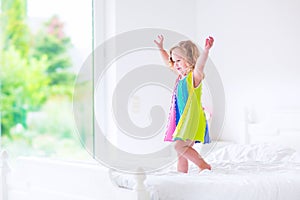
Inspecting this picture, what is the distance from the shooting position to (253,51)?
12.2 feet

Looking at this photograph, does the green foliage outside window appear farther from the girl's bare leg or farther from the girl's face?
the girl's bare leg

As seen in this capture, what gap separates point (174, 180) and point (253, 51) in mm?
1867

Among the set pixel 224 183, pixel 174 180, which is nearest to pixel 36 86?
pixel 174 180

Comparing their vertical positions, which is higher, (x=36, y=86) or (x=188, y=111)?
(x=36, y=86)

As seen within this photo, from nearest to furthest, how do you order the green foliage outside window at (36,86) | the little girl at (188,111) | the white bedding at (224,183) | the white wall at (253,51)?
the white bedding at (224,183) → the little girl at (188,111) → the white wall at (253,51) → the green foliage outside window at (36,86)

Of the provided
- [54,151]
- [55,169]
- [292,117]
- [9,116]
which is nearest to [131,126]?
[54,151]

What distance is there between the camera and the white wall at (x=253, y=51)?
3.47 m

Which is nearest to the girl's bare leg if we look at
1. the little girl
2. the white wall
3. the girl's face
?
the little girl

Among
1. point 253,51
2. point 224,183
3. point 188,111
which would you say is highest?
point 253,51

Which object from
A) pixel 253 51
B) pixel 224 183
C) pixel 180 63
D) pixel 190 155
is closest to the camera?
pixel 224 183

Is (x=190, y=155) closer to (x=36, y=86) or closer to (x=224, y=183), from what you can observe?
(x=224, y=183)

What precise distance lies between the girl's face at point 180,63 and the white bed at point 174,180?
481 millimetres

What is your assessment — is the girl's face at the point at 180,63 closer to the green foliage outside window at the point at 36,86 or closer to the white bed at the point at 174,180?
the white bed at the point at 174,180

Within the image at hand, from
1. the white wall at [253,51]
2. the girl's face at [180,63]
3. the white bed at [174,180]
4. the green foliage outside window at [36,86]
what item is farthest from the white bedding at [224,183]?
the green foliage outside window at [36,86]
